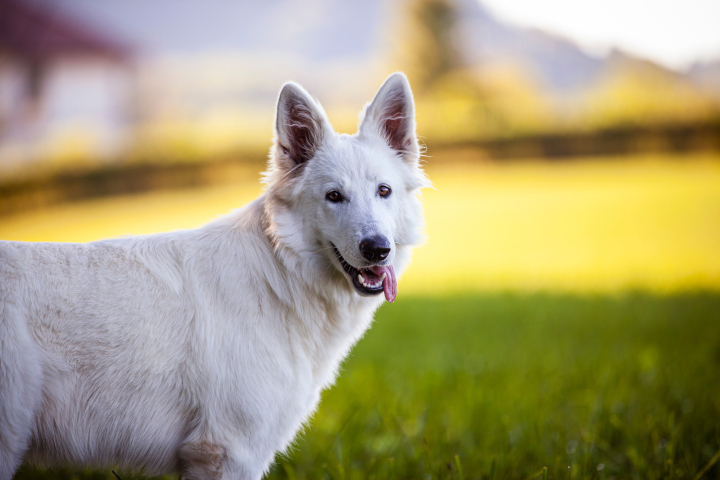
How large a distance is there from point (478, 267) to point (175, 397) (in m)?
12.0

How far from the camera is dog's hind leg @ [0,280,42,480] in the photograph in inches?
80.4

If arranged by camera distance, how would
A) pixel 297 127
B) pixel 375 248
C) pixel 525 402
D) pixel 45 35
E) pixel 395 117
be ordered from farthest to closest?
pixel 45 35 < pixel 525 402 < pixel 395 117 < pixel 297 127 < pixel 375 248

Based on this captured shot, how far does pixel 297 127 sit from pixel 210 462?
204 cm

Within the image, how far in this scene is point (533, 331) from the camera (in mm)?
7535

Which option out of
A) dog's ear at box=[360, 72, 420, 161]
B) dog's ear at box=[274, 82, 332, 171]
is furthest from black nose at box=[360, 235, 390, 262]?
dog's ear at box=[360, 72, 420, 161]

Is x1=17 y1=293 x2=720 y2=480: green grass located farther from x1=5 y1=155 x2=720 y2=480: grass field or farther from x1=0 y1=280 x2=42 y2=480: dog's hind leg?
x1=0 y1=280 x2=42 y2=480: dog's hind leg

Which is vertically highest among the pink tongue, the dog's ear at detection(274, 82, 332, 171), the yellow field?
the dog's ear at detection(274, 82, 332, 171)

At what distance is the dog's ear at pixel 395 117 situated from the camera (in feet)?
9.68

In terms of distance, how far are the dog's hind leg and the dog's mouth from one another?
1621 mm

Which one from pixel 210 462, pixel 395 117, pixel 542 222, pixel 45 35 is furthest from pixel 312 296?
pixel 45 35

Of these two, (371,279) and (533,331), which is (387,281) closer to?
(371,279)

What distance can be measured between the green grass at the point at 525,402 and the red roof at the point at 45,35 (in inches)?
636

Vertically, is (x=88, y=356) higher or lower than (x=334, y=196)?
lower

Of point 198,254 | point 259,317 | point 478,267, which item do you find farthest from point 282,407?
point 478,267
